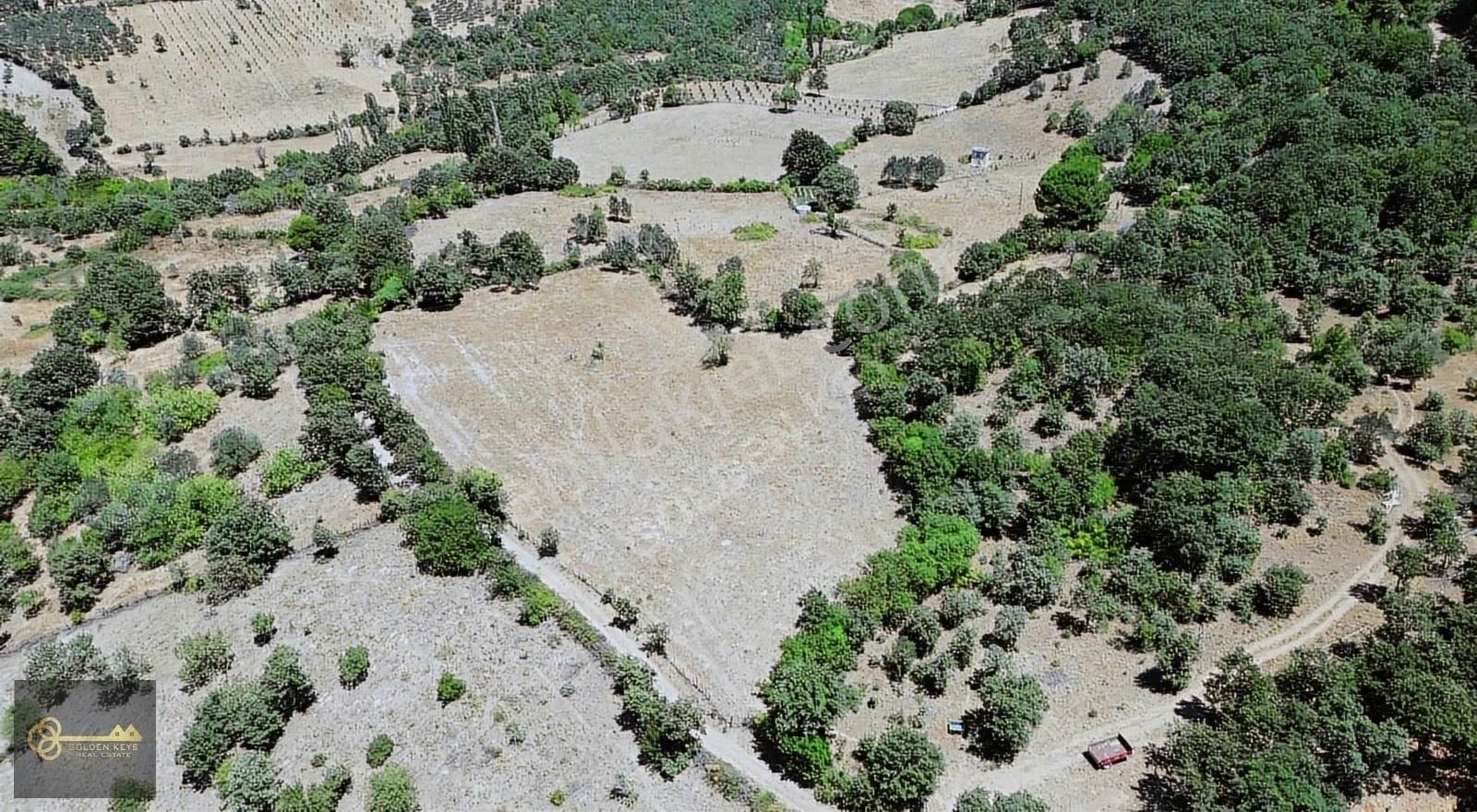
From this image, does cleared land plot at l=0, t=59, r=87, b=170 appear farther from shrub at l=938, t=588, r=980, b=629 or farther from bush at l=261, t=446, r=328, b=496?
shrub at l=938, t=588, r=980, b=629

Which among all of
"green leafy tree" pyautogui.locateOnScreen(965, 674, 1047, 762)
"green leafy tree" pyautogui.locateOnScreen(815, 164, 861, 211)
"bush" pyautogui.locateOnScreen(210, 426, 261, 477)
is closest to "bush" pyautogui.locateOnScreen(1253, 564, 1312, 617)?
"green leafy tree" pyautogui.locateOnScreen(965, 674, 1047, 762)

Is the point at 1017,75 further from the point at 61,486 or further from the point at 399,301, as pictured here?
the point at 61,486

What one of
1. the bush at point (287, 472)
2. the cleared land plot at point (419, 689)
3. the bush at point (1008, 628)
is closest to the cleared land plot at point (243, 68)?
the bush at point (287, 472)

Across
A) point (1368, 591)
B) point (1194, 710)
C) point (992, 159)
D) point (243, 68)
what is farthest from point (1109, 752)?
point (243, 68)

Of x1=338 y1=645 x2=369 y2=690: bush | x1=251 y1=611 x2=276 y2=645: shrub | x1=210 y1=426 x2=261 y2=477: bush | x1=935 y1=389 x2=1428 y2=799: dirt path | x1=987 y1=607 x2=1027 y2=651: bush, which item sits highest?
x1=210 y1=426 x2=261 y2=477: bush

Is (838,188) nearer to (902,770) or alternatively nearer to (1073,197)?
(1073,197)

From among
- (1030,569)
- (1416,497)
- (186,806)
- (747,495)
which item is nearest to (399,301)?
(747,495)
